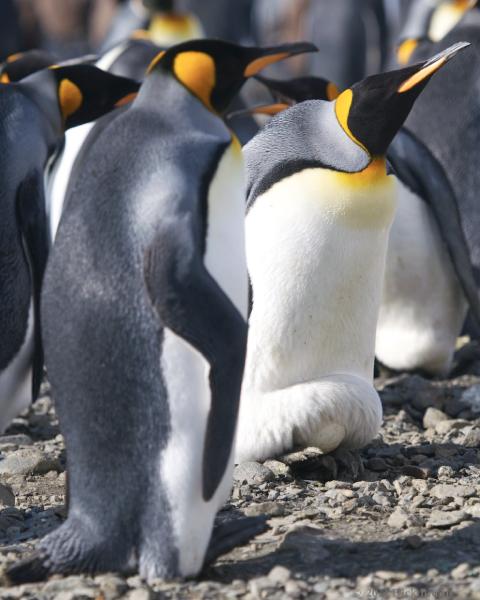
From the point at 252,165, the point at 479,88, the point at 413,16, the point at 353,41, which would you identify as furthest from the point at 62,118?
the point at 353,41

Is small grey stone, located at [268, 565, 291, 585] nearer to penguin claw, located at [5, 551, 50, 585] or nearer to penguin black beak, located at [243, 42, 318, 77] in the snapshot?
penguin claw, located at [5, 551, 50, 585]

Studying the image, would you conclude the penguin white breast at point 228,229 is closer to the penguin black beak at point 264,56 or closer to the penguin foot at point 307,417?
the penguin black beak at point 264,56

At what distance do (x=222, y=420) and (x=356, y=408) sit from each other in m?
1.12

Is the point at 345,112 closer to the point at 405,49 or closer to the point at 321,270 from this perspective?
the point at 321,270

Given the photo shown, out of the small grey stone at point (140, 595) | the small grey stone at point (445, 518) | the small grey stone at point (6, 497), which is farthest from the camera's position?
the small grey stone at point (6, 497)

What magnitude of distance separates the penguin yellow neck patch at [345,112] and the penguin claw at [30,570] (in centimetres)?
167

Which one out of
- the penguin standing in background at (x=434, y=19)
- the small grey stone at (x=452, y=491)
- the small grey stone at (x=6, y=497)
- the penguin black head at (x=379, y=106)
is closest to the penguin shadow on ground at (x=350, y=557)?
the small grey stone at (x=452, y=491)

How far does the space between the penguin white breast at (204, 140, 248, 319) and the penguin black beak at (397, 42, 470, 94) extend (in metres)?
0.87

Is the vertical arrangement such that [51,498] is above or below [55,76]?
below

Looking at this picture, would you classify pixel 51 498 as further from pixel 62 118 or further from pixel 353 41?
pixel 353 41

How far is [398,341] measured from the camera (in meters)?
5.58

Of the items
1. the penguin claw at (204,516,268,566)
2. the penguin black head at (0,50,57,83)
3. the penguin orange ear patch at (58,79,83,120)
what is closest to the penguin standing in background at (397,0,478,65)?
the penguin black head at (0,50,57,83)

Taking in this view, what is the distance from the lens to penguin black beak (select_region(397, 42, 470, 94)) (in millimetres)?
3592

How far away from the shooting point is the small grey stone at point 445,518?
326 cm
